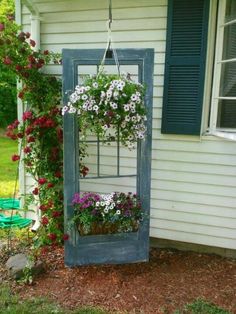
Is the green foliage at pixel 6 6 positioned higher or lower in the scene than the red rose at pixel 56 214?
higher

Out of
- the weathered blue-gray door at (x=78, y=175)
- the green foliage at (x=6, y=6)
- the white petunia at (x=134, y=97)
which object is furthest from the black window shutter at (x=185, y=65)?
the green foliage at (x=6, y=6)

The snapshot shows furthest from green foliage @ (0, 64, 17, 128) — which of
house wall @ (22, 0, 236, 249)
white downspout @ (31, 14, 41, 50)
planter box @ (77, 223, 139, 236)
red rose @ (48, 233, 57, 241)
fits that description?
planter box @ (77, 223, 139, 236)

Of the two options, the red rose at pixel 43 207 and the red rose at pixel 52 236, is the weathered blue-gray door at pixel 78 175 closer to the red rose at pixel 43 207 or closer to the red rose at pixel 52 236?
the red rose at pixel 52 236

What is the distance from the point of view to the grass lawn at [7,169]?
6620mm

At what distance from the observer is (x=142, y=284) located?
3.36 meters

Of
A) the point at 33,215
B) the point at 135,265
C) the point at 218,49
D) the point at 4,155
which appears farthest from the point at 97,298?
the point at 4,155

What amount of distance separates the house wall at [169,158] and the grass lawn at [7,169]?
3.12m

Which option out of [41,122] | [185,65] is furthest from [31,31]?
[185,65]

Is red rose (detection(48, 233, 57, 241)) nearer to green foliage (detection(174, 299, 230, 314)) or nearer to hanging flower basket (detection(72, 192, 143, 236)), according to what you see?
hanging flower basket (detection(72, 192, 143, 236))

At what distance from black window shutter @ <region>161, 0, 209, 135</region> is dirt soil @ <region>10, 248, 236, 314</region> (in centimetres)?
129

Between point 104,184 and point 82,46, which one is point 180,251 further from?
point 82,46

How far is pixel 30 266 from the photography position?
3.48 m

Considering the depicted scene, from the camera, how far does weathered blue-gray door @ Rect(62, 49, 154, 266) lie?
3.36 metres

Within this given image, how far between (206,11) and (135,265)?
2.41 metres
